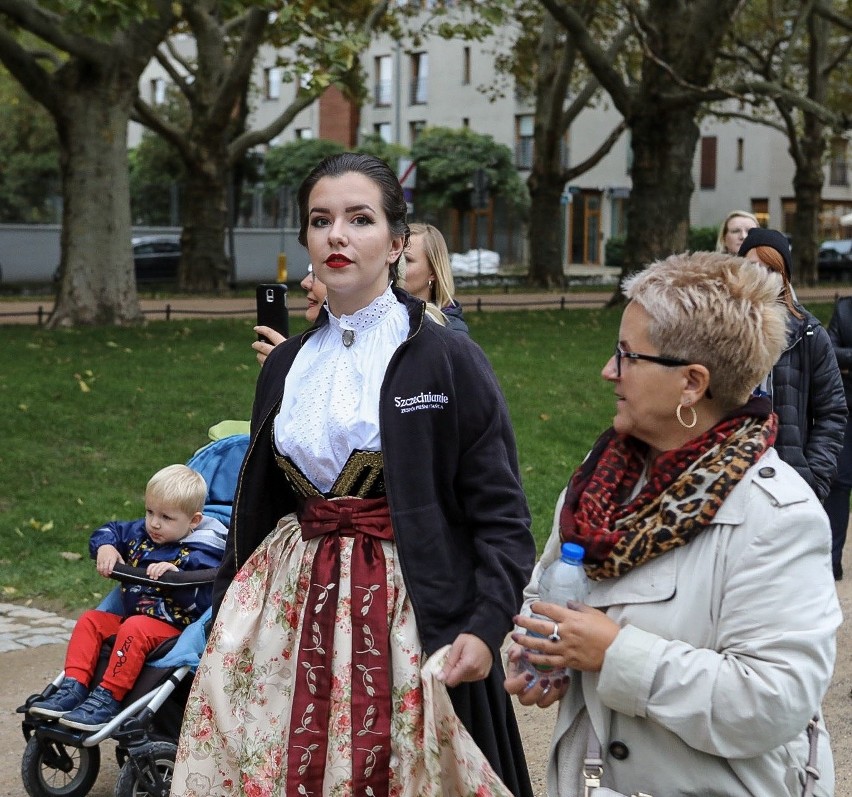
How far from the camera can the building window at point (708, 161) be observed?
57.3 metres

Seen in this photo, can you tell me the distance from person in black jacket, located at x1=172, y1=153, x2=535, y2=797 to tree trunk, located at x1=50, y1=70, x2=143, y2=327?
1456 centimetres

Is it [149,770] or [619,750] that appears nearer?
[619,750]

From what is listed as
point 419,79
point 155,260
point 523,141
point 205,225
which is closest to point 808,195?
point 205,225

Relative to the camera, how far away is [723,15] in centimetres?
1988

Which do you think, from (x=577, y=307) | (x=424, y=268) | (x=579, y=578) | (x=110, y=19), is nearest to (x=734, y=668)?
(x=579, y=578)

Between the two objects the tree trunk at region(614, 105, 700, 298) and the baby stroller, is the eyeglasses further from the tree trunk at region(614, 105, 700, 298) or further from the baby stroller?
the tree trunk at region(614, 105, 700, 298)

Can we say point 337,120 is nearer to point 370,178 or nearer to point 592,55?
point 592,55

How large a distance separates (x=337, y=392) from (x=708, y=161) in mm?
56855

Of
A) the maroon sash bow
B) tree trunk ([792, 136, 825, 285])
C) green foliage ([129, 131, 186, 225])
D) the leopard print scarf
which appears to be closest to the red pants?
the maroon sash bow

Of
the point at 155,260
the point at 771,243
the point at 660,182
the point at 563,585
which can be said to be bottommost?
the point at 155,260

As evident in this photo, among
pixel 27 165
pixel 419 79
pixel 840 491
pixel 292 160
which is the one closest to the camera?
pixel 840 491

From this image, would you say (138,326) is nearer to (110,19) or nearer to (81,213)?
(81,213)

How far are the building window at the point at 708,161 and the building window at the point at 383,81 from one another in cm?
1438

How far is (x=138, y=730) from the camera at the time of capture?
13.9 ft
